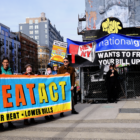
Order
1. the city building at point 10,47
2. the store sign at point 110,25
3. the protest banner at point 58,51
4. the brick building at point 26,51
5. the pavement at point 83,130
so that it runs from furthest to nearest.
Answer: the brick building at point 26,51
the city building at point 10,47
the protest banner at point 58,51
the store sign at point 110,25
the pavement at point 83,130

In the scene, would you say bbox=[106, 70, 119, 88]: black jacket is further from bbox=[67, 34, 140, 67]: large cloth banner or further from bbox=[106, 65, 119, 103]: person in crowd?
bbox=[67, 34, 140, 67]: large cloth banner

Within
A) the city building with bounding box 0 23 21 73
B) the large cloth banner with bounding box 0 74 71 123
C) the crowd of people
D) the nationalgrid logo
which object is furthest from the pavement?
the city building with bounding box 0 23 21 73

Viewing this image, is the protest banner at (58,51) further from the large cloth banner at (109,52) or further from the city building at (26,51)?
the city building at (26,51)

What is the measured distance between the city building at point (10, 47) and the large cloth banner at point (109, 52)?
194ft

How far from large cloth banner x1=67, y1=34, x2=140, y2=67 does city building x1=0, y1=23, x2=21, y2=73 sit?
194 ft

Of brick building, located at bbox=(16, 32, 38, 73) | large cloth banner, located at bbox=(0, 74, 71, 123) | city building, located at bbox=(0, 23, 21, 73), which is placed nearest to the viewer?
large cloth banner, located at bbox=(0, 74, 71, 123)

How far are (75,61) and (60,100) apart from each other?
3.76m

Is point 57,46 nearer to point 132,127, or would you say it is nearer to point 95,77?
point 95,77

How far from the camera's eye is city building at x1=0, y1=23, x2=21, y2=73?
230ft

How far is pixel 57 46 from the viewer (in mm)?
12688

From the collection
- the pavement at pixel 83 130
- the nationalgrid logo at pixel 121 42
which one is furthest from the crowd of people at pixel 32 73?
the nationalgrid logo at pixel 121 42

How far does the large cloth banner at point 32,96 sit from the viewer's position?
5.58 metres

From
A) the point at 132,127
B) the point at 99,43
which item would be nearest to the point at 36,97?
the point at 132,127

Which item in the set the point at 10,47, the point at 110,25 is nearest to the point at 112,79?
the point at 110,25
